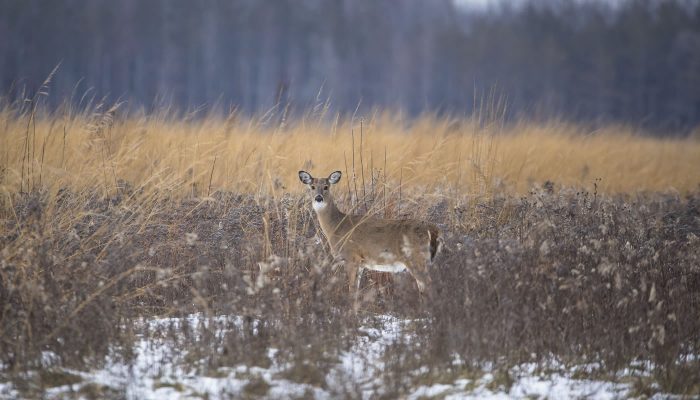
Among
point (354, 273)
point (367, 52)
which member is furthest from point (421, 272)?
point (367, 52)

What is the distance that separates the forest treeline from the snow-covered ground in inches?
1733

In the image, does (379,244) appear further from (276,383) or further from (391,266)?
(276,383)

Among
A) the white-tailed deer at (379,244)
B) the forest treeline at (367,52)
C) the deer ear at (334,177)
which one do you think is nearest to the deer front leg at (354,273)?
the white-tailed deer at (379,244)

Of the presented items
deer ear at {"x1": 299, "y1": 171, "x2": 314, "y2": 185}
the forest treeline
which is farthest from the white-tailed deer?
the forest treeline

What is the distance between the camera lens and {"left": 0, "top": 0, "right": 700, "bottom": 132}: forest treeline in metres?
50.6

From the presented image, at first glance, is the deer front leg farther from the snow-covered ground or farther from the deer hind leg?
the snow-covered ground

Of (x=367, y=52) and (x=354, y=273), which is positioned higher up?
(x=354, y=273)

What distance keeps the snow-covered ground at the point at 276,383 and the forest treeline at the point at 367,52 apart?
144ft

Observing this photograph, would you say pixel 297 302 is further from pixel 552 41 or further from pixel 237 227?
pixel 552 41

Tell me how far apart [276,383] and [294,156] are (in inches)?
247

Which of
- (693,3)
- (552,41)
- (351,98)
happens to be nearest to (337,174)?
(351,98)

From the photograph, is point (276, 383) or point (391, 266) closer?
point (276, 383)

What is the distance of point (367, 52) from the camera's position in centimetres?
5994

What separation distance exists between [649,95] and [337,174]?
46730 mm
